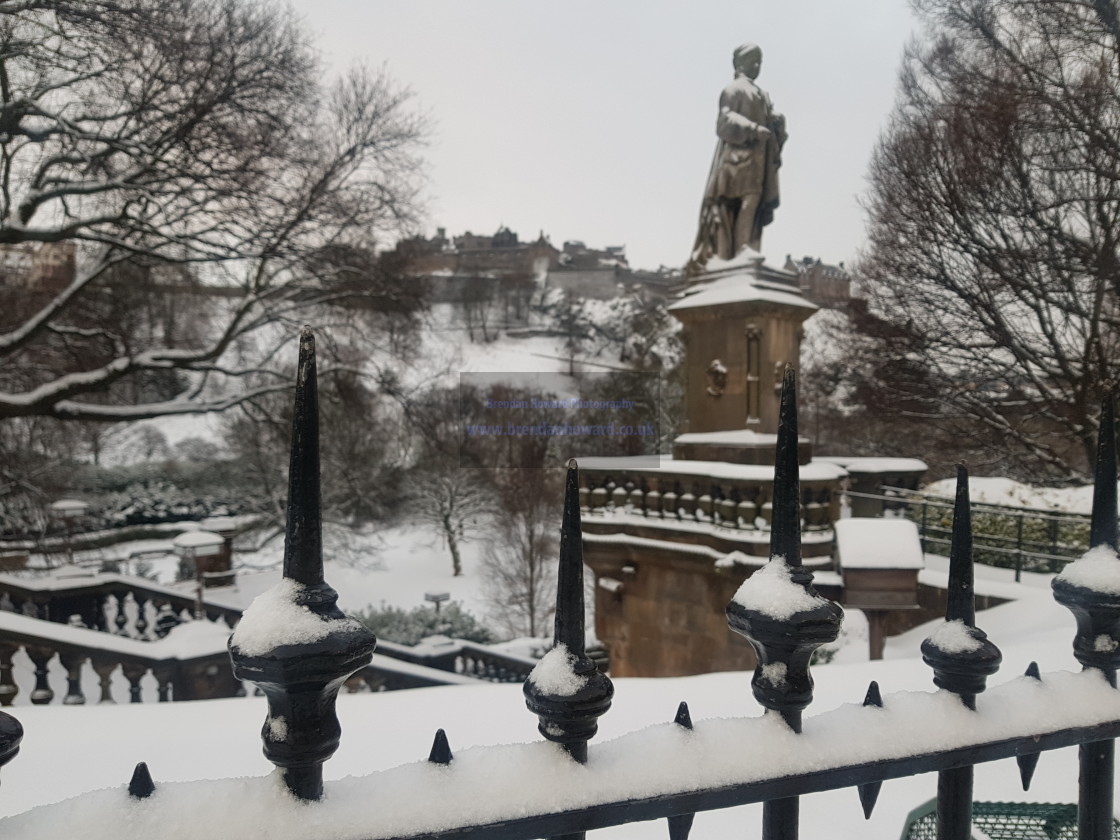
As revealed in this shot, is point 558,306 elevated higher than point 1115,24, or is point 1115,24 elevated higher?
point 1115,24

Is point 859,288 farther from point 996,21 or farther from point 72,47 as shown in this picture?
point 72,47

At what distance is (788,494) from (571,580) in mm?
383

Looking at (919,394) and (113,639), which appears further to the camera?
(919,394)

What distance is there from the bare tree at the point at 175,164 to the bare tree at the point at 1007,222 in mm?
10373

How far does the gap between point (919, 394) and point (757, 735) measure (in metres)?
16.6

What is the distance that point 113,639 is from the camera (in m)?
6.89

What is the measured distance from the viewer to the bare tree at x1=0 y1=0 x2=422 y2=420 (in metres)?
7.87

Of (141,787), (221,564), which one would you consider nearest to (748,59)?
(141,787)

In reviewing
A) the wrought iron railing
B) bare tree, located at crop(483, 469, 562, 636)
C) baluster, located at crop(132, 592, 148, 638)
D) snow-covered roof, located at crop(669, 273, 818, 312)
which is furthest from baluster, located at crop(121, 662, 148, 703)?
bare tree, located at crop(483, 469, 562, 636)

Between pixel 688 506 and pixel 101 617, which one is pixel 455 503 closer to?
pixel 101 617

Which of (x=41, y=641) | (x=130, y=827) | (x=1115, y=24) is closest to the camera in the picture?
(x=130, y=827)

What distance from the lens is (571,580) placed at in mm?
916

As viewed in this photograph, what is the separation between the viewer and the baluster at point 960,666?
1104mm

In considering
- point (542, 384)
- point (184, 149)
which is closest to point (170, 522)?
point (542, 384)
